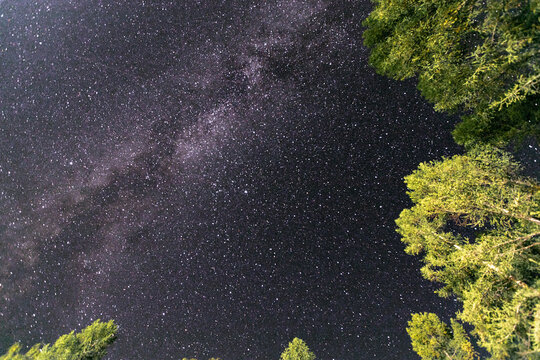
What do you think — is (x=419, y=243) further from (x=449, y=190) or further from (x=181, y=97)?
(x=181, y=97)

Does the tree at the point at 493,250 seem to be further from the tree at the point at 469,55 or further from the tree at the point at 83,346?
the tree at the point at 83,346

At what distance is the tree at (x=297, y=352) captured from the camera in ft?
19.6

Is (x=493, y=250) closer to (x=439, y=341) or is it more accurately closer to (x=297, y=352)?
(x=439, y=341)

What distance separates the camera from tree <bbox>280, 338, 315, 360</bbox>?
5980 millimetres

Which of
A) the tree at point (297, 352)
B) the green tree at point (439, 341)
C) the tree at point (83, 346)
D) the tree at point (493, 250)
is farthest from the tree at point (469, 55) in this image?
the tree at point (83, 346)

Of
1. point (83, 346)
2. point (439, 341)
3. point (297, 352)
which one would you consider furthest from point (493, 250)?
point (83, 346)

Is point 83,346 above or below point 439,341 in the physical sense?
above

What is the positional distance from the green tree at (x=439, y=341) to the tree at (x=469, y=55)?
13.2 feet

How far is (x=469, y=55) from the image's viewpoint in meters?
4.07

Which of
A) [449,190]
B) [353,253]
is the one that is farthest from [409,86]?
[353,253]

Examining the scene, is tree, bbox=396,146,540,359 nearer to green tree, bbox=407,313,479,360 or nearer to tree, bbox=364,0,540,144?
tree, bbox=364,0,540,144

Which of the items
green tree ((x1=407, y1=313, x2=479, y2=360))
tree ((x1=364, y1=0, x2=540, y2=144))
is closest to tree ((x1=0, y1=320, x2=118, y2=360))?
green tree ((x1=407, y1=313, x2=479, y2=360))

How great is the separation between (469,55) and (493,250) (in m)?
3.31

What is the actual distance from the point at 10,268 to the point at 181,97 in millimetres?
7358
